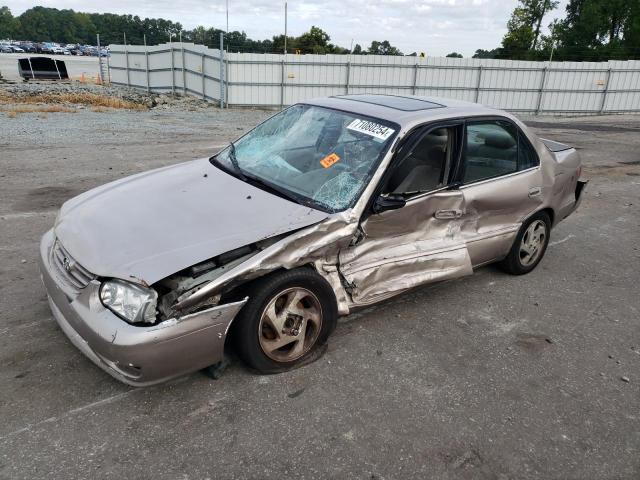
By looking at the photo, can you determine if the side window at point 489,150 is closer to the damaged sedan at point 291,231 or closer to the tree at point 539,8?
the damaged sedan at point 291,231

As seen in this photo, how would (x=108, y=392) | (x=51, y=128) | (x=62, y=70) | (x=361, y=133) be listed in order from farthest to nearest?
(x=62, y=70) < (x=51, y=128) < (x=361, y=133) < (x=108, y=392)

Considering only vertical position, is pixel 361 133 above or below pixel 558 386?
above

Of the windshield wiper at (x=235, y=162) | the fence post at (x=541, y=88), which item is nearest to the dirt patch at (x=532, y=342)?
the windshield wiper at (x=235, y=162)

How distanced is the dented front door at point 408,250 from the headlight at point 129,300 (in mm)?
1250

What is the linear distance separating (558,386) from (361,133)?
2.13 m

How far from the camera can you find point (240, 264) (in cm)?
276

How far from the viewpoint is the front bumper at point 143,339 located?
2520 mm

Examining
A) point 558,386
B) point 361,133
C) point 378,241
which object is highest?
point 361,133

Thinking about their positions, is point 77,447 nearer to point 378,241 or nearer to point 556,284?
point 378,241

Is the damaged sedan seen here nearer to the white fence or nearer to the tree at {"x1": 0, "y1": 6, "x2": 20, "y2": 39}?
the white fence

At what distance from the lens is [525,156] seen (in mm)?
4594

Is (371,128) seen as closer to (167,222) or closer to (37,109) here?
(167,222)

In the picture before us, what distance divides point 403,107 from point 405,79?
17565mm

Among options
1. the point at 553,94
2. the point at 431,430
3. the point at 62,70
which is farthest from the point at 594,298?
the point at 62,70
